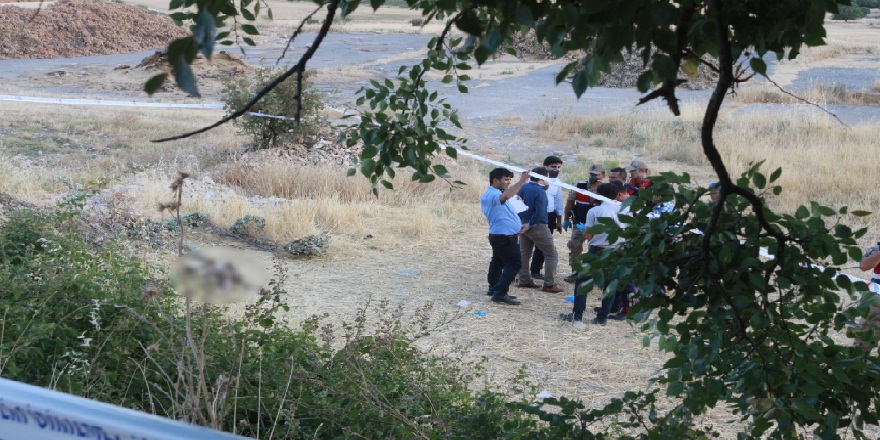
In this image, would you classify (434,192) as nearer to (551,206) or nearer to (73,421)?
(551,206)

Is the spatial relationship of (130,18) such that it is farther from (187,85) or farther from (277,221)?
(187,85)

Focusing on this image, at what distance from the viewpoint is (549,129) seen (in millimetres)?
19688

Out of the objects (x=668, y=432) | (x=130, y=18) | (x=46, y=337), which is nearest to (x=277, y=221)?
(x=46, y=337)

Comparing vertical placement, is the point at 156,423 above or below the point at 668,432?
above

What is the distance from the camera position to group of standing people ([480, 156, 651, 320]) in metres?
7.81

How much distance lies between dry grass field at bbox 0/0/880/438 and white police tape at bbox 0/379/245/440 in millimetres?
3652

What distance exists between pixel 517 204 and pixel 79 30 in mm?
35212

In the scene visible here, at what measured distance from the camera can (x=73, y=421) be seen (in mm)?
1824

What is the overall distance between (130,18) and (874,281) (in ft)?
132

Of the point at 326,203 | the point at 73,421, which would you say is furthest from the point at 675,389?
the point at 326,203

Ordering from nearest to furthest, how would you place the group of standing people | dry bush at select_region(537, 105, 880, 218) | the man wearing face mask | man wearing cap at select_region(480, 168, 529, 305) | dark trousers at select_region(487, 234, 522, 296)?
the group of standing people
man wearing cap at select_region(480, 168, 529, 305)
dark trousers at select_region(487, 234, 522, 296)
the man wearing face mask
dry bush at select_region(537, 105, 880, 218)

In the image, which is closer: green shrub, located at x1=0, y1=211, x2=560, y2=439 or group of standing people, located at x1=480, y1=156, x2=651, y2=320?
green shrub, located at x1=0, y1=211, x2=560, y2=439

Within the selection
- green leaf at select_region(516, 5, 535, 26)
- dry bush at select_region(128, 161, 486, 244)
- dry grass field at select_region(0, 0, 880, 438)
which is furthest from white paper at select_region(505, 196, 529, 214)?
green leaf at select_region(516, 5, 535, 26)

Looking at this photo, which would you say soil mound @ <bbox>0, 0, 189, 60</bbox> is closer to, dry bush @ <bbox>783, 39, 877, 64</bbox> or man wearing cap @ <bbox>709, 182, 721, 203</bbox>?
dry bush @ <bbox>783, 39, 877, 64</bbox>
